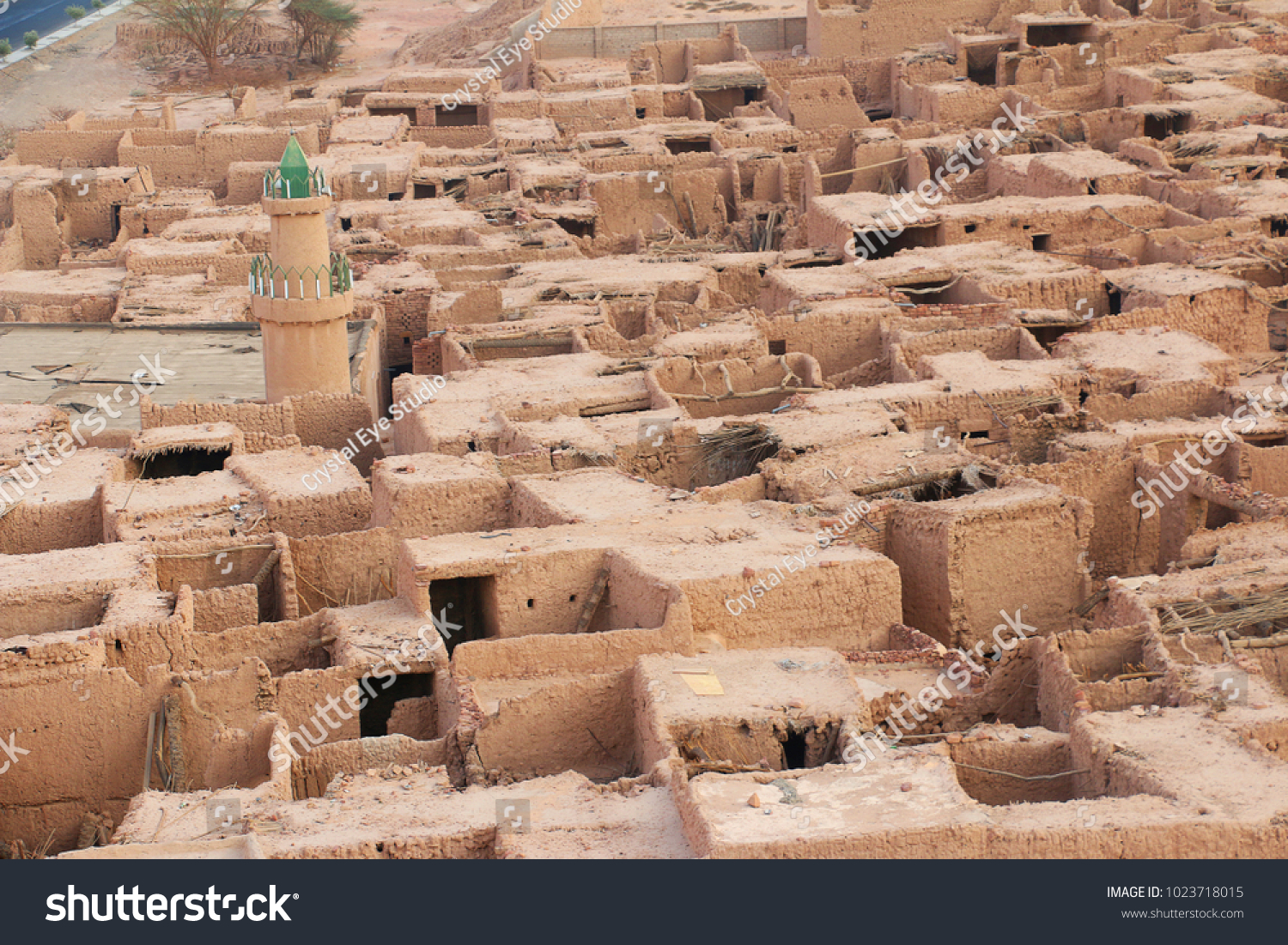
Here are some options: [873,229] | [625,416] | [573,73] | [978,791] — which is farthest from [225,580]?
[573,73]

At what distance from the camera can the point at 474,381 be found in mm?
24031

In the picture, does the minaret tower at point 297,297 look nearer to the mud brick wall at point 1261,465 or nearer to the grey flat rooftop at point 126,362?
the grey flat rooftop at point 126,362

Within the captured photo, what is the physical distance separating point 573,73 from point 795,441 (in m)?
27.6

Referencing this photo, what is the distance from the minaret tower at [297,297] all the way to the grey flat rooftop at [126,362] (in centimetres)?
84

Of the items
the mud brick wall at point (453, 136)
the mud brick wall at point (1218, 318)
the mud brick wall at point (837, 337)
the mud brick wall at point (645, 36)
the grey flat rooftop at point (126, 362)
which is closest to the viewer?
the grey flat rooftop at point (126, 362)

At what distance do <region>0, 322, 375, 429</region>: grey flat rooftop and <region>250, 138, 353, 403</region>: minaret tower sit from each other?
836mm

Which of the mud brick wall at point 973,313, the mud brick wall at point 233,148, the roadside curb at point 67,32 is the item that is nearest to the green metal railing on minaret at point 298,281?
the mud brick wall at point 973,313

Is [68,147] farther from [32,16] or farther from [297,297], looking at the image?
[32,16]

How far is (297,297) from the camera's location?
24.1 meters

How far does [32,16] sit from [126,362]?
4760cm

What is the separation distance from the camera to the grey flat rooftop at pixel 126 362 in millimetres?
24938

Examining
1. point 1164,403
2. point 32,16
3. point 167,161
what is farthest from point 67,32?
point 1164,403

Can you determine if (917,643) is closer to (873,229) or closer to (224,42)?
(873,229)

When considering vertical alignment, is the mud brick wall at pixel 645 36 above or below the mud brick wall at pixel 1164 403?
above
